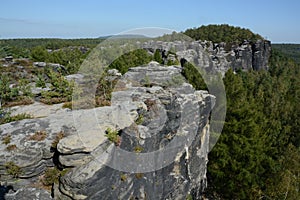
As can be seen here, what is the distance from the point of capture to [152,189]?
10.4m

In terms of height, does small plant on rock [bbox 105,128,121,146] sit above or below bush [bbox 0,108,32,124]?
below

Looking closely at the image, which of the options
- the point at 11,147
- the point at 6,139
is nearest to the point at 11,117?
the point at 6,139

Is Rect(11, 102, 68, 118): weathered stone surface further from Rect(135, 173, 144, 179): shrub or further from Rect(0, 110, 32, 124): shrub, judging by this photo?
Rect(135, 173, 144, 179): shrub

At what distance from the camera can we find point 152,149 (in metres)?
10.4

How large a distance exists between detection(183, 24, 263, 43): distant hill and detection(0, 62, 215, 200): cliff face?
2710 inches

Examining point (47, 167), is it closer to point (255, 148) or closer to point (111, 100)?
point (111, 100)

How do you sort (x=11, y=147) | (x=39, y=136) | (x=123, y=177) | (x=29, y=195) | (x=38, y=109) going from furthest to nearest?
(x=38, y=109) → (x=123, y=177) → (x=39, y=136) → (x=11, y=147) → (x=29, y=195)

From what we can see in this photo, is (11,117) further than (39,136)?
Yes

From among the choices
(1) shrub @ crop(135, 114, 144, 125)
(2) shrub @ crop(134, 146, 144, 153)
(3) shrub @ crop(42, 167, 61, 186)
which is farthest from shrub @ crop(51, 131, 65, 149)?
(1) shrub @ crop(135, 114, 144, 125)

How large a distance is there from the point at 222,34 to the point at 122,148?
8346 centimetres

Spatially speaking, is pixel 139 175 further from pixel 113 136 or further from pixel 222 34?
pixel 222 34

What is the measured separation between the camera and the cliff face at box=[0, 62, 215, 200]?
7508 mm


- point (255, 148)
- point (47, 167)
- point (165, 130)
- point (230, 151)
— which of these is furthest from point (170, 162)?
point (255, 148)

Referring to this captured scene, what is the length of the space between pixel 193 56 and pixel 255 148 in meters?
24.4
